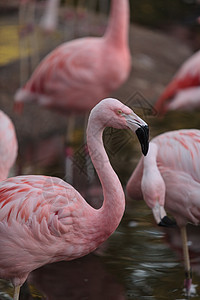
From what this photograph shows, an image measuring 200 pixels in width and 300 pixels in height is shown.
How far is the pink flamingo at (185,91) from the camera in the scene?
552cm

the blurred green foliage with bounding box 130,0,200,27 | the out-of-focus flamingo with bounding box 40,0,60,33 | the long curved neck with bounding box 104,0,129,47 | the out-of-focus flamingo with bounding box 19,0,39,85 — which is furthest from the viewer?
the blurred green foliage with bounding box 130,0,200,27

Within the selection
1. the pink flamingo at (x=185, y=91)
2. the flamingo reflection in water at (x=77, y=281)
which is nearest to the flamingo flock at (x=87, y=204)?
the flamingo reflection in water at (x=77, y=281)

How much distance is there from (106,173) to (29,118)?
370 cm

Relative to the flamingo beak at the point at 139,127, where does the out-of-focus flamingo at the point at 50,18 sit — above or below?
below

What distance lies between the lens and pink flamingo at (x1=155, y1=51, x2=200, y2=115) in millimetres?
5523

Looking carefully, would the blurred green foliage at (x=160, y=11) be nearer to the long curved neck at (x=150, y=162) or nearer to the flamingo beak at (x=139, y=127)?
the long curved neck at (x=150, y=162)

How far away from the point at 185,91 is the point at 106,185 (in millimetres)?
2770

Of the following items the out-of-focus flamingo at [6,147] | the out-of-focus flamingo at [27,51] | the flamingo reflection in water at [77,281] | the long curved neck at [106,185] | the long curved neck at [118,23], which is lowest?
the flamingo reflection in water at [77,281]

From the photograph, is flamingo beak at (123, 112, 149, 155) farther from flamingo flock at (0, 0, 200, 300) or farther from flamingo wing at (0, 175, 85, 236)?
flamingo wing at (0, 175, 85, 236)

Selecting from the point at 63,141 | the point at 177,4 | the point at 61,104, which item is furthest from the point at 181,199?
the point at 177,4

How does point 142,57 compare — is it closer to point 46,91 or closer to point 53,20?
point 53,20

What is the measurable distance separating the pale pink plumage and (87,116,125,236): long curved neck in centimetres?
247

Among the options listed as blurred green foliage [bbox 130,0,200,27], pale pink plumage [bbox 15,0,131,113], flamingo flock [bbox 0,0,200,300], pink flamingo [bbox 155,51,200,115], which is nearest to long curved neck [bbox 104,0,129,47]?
pale pink plumage [bbox 15,0,131,113]

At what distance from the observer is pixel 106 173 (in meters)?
3.02
